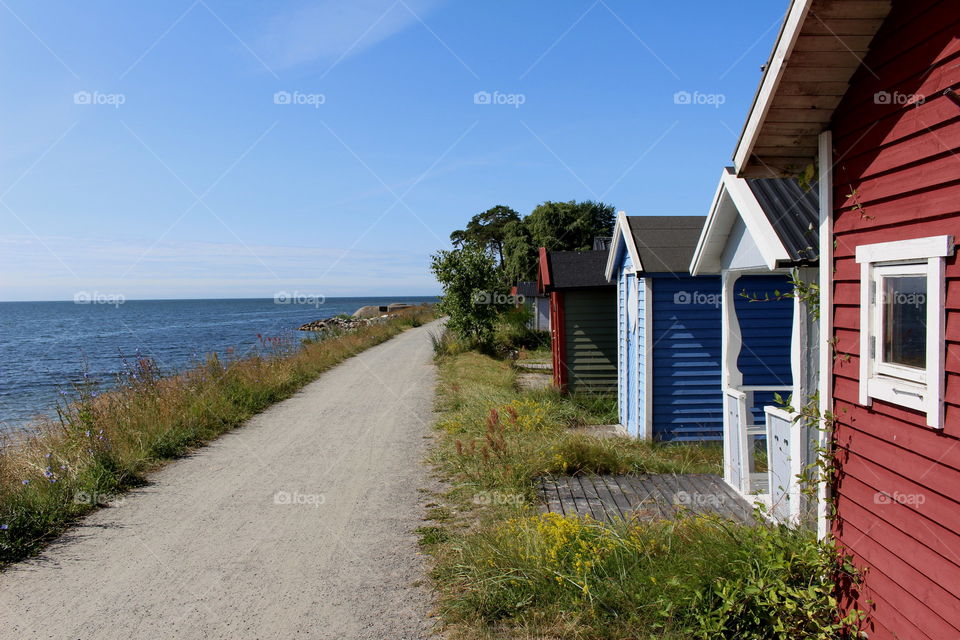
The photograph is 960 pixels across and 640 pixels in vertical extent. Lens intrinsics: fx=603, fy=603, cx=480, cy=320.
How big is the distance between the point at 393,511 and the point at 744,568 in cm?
395

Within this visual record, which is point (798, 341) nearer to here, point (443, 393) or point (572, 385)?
point (572, 385)

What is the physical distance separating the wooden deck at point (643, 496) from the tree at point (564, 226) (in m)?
48.5

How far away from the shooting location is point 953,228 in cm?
306

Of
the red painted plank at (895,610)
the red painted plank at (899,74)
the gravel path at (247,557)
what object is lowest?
the gravel path at (247,557)

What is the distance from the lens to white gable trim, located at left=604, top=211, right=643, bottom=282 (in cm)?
995

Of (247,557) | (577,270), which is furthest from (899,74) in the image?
(577,270)

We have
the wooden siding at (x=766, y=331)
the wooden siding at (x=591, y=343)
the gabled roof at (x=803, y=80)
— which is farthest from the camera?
the wooden siding at (x=591, y=343)

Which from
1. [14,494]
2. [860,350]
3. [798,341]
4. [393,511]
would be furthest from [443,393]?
[860,350]

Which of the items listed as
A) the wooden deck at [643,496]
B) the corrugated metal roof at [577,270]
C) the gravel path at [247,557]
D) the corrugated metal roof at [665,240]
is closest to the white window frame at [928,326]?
the wooden deck at [643,496]

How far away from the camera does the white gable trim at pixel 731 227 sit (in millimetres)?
Result: 5031

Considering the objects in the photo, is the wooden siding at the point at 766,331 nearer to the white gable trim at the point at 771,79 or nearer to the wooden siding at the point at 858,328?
the white gable trim at the point at 771,79

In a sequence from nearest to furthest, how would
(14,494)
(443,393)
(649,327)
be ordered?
(14,494) < (649,327) < (443,393)

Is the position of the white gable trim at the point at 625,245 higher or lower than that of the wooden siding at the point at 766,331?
higher

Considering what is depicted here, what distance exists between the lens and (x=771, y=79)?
4066mm
